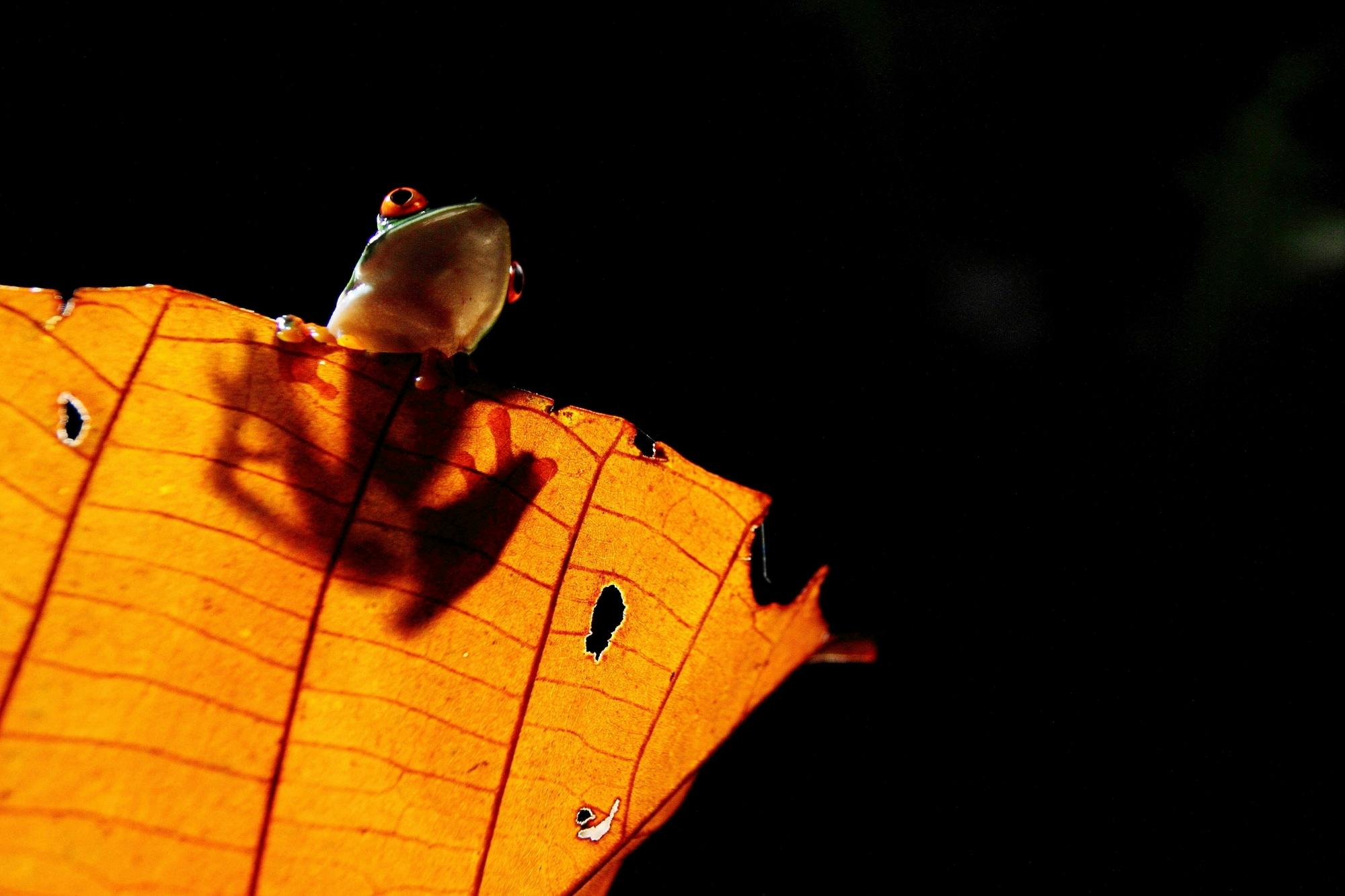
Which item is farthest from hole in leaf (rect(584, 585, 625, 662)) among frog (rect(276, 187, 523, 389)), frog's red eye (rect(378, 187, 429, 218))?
frog's red eye (rect(378, 187, 429, 218))

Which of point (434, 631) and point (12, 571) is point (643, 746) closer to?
point (434, 631)

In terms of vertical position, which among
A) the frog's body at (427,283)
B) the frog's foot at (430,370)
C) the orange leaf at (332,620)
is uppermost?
the frog's body at (427,283)

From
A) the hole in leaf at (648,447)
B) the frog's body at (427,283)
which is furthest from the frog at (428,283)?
the hole in leaf at (648,447)

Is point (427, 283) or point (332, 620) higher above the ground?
point (427, 283)

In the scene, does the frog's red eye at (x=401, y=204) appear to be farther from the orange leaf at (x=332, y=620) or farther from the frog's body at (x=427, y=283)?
the orange leaf at (x=332, y=620)

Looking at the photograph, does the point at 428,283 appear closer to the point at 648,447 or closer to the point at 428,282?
the point at 428,282

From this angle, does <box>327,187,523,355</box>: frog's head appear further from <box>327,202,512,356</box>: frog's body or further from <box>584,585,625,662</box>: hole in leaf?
<box>584,585,625,662</box>: hole in leaf

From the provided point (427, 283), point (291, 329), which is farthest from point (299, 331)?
point (427, 283)
